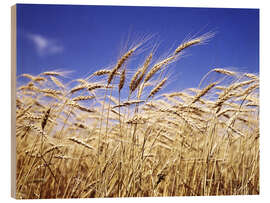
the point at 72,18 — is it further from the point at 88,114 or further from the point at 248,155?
the point at 248,155

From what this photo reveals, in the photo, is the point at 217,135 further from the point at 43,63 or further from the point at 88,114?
the point at 43,63

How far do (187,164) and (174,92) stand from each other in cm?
66

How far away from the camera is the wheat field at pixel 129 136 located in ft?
11.1

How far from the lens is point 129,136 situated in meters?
3.45

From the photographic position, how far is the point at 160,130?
3574 millimetres

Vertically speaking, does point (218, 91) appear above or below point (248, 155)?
above

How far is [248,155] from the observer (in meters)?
3.77

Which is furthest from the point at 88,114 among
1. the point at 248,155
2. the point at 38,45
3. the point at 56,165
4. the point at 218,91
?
the point at 248,155

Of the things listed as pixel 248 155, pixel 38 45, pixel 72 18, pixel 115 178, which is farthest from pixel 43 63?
pixel 248 155

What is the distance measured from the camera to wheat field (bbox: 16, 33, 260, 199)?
338 centimetres

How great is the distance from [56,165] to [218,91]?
5.29ft

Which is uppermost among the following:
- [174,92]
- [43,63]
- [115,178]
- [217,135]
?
[43,63]

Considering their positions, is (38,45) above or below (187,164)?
above
